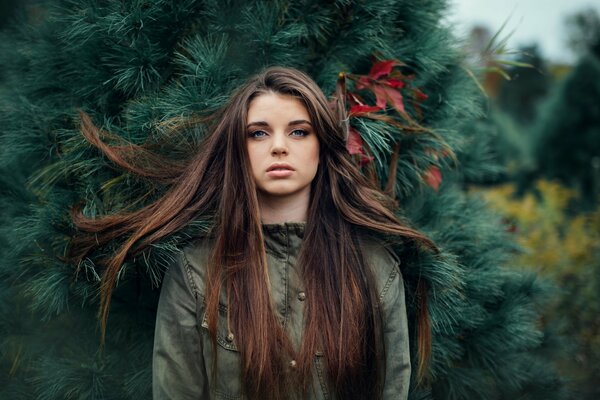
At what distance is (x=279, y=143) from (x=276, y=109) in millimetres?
126

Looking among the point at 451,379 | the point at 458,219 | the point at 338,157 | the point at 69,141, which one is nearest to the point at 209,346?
the point at 338,157

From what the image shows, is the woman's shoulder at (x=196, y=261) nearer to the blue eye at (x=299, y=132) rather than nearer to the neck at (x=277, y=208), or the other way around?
the neck at (x=277, y=208)

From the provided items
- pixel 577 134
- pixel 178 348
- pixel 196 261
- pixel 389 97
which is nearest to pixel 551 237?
pixel 389 97

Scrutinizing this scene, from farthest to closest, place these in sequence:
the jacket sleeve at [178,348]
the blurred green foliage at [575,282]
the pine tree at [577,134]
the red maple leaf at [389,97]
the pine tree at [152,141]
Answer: the pine tree at [577,134], the blurred green foliage at [575,282], the red maple leaf at [389,97], the pine tree at [152,141], the jacket sleeve at [178,348]

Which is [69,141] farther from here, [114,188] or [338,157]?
[338,157]

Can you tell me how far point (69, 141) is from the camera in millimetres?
2174

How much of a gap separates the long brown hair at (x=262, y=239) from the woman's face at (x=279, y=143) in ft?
0.10

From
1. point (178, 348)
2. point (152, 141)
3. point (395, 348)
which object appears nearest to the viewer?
point (178, 348)

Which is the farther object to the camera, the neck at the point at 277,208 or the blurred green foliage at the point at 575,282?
the blurred green foliage at the point at 575,282

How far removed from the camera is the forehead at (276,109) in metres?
1.94

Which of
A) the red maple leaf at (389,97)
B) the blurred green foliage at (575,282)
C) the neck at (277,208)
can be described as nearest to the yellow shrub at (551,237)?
the blurred green foliage at (575,282)

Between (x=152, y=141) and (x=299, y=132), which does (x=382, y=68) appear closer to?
(x=299, y=132)

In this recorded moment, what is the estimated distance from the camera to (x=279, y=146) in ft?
6.25


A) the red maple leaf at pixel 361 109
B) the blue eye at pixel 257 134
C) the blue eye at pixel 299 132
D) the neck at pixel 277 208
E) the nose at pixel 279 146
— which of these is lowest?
the neck at pixel 277 208
